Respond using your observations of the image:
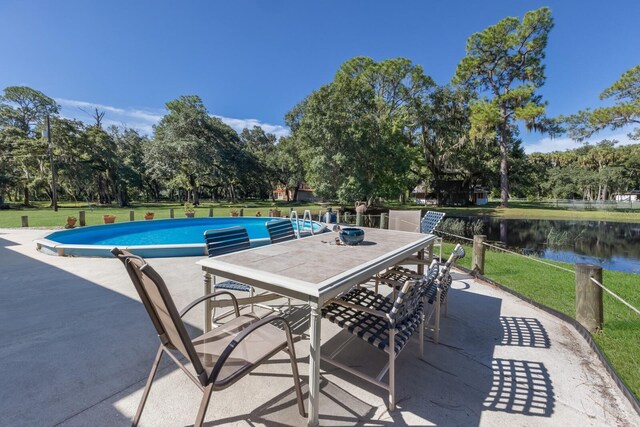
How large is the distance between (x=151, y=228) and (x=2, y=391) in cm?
1109

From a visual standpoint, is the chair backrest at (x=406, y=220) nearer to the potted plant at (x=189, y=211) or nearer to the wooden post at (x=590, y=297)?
the wooden post at (x=590, y=297)

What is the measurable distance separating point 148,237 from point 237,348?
1041 centimetres

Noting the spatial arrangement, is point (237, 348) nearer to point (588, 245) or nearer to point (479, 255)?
point (479, 255)

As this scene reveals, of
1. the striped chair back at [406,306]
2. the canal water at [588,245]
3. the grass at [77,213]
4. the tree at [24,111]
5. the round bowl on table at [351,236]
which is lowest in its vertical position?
the canal water at [588,245]

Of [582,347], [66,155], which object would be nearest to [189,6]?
[582,347]

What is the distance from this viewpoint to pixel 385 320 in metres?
1.95

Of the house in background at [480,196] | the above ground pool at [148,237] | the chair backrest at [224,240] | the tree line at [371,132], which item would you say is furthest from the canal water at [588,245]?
the house in background at [480,196]

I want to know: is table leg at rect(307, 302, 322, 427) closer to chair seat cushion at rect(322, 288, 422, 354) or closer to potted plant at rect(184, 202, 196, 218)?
chair seat cushion at rect(322, 288, 422, 354)

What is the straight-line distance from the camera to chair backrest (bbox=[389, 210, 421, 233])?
4.95 meters

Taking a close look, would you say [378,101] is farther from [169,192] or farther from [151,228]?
[169,192]

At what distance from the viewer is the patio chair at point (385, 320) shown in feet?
5.49

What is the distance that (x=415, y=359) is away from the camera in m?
2.23

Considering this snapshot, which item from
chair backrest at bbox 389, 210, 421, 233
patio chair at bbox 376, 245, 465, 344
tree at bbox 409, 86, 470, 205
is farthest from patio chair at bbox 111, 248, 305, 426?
tree at bbox 409, 86, 470, 205

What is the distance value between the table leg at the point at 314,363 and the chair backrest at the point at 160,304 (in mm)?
553
